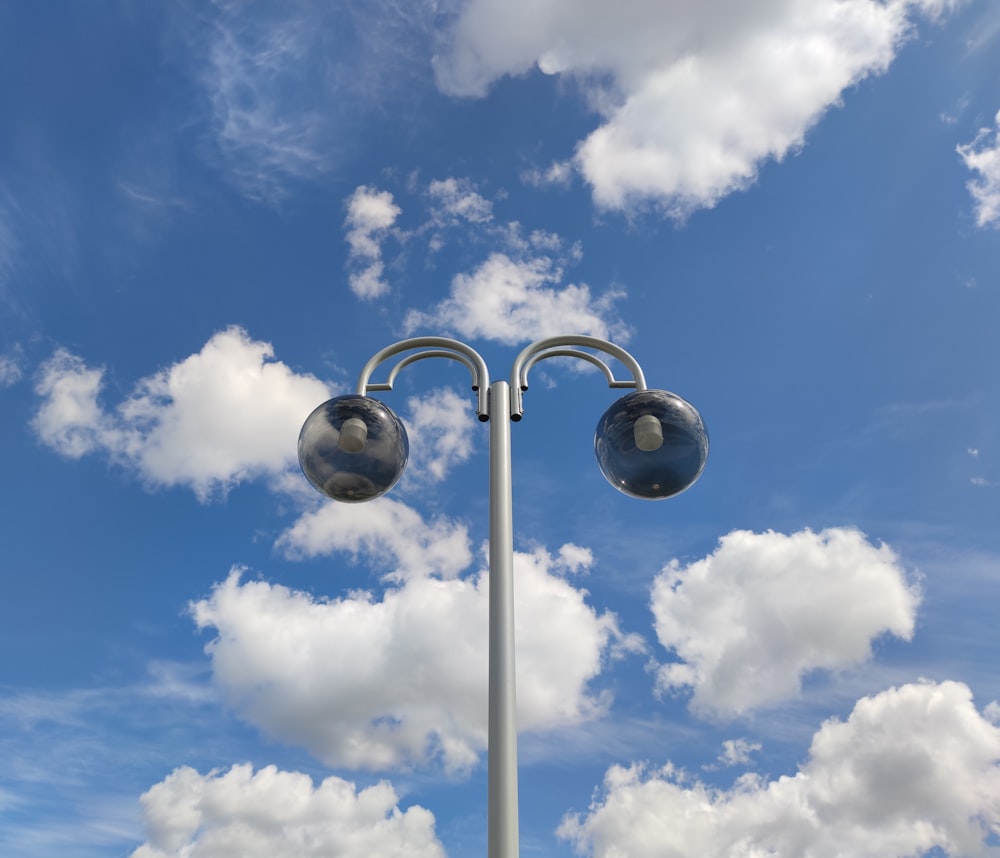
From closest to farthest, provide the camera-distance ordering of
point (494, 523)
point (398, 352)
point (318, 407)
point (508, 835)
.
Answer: point (508, 835)
point (494, 523)
point (318, 407)
point (398, 352)

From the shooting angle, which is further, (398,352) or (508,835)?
(398,352)

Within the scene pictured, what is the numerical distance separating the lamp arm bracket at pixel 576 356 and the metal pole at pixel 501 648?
0.38 meters

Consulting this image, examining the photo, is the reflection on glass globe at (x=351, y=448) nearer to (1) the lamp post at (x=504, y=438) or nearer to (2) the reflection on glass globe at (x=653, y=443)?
(1) the lamp post at (x=504, y=438)

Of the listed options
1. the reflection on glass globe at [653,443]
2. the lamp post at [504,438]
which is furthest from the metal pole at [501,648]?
the reflection on glass globe at [653,443]

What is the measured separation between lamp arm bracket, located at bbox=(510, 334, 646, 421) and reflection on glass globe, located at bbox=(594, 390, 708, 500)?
43 cm

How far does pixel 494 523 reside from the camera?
6812 mm

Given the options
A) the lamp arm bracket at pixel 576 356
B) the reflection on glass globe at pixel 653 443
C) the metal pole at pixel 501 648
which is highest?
the lamp arm bracket at pixel 576 356

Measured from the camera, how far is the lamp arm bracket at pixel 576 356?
25.8 feet

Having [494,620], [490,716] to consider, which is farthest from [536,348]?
[490,716]

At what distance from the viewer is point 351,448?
7.67 m

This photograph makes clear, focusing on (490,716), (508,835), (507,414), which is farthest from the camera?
(507,414)

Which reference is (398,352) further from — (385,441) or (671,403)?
(671,403)

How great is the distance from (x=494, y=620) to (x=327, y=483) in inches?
93.7

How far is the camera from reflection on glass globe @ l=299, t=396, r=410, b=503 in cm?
772
